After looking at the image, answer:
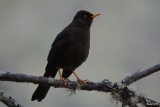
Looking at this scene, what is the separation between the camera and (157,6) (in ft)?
311

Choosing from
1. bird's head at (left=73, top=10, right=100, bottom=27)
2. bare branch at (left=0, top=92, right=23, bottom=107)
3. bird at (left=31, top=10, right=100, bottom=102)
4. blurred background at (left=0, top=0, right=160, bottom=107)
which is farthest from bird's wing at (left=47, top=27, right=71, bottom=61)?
blurred background at (left=0, top=0, right=160, bottom=107)

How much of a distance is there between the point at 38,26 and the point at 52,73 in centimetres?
8134

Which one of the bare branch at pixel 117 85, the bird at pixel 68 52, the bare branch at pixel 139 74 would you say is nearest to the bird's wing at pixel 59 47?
the bird at pixel 68 52

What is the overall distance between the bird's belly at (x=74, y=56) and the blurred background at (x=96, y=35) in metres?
32.2

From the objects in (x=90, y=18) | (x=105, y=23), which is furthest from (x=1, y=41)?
(x=90, y=18)

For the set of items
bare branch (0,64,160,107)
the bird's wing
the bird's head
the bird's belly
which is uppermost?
the bird's head

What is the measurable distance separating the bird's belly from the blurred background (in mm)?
32195

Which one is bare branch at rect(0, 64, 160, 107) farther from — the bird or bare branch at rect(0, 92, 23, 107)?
the bird

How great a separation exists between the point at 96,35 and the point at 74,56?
222 ft

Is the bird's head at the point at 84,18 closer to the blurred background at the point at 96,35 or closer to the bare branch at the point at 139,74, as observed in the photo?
the bare branch at the point at 139,74

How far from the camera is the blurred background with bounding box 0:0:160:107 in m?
56.1

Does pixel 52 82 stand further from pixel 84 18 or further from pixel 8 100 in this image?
pixel 84 18

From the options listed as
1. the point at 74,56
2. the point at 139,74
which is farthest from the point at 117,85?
the point at 74,56

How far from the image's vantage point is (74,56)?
1054cm
